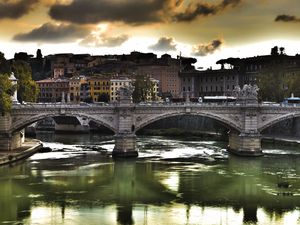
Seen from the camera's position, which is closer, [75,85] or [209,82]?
[209,82]

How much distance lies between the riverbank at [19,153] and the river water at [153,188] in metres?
0.94

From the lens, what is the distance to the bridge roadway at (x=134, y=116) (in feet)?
156

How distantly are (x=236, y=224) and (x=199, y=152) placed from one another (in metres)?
26.4

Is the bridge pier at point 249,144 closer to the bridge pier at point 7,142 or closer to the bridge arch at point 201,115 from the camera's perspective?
the bridge arch at point 201,115

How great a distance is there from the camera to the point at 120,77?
340ft

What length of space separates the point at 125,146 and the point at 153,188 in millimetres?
13040

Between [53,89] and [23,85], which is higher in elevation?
[53,89]

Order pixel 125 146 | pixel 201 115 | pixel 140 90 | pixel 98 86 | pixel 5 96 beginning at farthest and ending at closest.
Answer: pixel 98 86 → pixel 140 90 → pixel 201 115 → pixel 125 146 → pixel 5 96

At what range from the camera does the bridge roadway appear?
156 ft

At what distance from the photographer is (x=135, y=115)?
48656 millimetres

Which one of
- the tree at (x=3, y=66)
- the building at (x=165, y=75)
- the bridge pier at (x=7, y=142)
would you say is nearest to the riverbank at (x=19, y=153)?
the bridge pier at (x=7, y=142)

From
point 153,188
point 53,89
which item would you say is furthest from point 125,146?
point 53,89

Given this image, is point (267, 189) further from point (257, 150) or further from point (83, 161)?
point (83, 161)

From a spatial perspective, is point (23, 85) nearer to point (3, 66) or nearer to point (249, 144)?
point (3, 66)
